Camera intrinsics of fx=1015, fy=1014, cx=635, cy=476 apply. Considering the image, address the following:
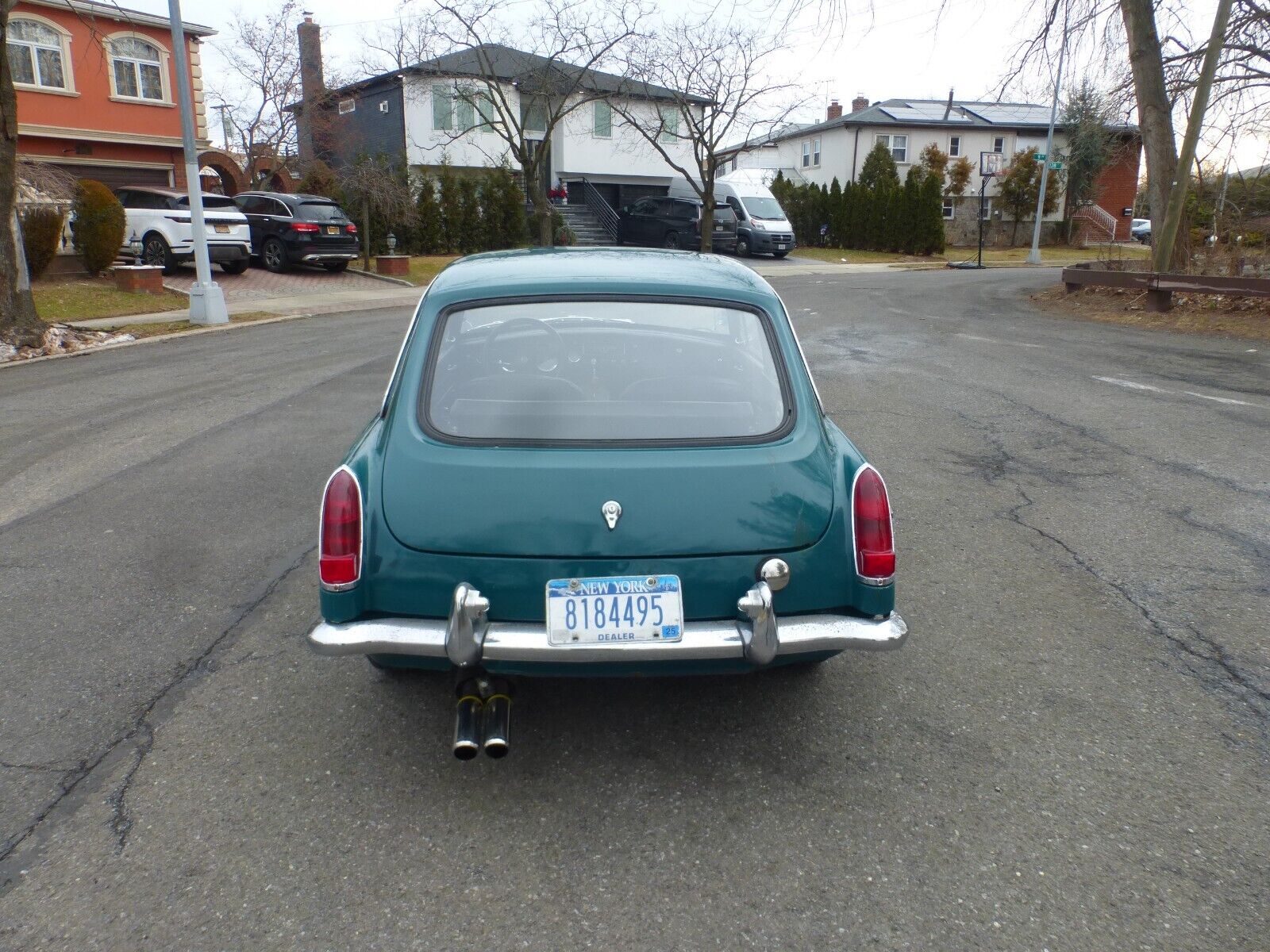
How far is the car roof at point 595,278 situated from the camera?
12.0 feet

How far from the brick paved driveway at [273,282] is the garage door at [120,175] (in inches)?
251

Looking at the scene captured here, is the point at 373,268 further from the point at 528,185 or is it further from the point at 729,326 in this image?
the point at 729,326

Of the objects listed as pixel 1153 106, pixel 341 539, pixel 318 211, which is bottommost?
pixel 341 539

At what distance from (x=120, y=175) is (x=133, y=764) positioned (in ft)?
97.3

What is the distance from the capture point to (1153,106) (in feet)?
58.9

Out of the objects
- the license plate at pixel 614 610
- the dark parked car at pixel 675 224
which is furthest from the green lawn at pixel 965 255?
the license plate at pixel 614 610

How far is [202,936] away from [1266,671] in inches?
150

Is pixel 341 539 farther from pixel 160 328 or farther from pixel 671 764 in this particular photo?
pixel 160 328

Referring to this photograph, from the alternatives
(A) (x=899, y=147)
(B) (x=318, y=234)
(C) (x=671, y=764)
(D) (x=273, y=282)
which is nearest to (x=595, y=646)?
(C) (x=671, y=764)

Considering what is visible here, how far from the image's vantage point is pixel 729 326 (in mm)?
3688

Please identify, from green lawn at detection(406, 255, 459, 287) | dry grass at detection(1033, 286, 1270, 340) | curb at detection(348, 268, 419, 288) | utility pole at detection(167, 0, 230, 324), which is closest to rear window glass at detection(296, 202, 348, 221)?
curb at detection(348, 268, 419, 288)

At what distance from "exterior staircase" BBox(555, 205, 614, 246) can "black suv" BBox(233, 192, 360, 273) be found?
14465 mm

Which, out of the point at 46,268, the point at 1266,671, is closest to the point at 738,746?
the point at 1266,671

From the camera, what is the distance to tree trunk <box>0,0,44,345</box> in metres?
12.8
